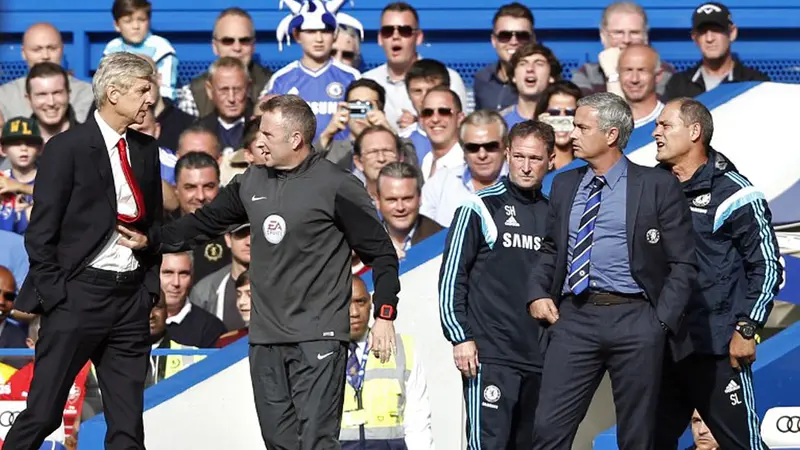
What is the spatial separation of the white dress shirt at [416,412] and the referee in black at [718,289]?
137cm

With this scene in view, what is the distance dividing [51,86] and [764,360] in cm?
612

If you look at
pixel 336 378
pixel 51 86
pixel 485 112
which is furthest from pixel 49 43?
pixel 336 378

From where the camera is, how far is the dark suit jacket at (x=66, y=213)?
715 centimetres

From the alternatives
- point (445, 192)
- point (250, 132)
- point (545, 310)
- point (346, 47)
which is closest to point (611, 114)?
point (545, 310)

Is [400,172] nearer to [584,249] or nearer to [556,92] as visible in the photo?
[556,92]

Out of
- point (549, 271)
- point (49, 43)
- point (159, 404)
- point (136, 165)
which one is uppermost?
point (49, 43)

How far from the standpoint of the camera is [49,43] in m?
13.0

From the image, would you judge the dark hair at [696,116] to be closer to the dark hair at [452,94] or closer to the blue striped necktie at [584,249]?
the blue striped necktie at [584,249]

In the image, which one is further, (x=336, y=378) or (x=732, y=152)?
(x=732, y=152)

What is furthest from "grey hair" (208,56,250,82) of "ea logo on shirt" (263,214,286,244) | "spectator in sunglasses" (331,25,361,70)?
"ea logo on shirt" (263,214,286,244)

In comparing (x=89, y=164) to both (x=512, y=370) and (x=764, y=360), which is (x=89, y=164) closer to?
(x=512, y=370)

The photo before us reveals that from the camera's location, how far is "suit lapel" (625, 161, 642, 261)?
24.3 feet

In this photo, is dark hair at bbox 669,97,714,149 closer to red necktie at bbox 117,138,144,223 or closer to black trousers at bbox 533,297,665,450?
black trousers at bbox 533,297,665,450

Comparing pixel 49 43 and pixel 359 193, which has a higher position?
pixel 49 43
